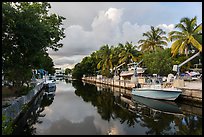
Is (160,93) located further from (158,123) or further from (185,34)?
(185,34)

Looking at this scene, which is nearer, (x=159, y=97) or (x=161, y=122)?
(x=161, y=122)

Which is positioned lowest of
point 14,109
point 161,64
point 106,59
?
point 14,109

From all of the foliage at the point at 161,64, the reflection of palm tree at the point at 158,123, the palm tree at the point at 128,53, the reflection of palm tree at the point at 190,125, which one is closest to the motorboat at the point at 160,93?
the reflection of palm tree at the point at 158,123

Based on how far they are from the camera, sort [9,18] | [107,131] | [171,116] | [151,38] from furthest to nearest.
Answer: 1. [151,38]
2. [171,116]
3. [107,131]
4. [9,18]

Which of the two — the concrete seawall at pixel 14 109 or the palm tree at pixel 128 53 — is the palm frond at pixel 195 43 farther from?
the concrete seawall at pixel 14 109

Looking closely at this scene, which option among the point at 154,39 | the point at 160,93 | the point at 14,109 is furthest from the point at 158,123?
the point at 154,39

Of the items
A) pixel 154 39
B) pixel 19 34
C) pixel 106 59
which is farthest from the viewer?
pixel 106 59

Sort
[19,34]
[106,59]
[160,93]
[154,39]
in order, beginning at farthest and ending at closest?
[106,59] → [154,39] → [160,93] → [19,34]

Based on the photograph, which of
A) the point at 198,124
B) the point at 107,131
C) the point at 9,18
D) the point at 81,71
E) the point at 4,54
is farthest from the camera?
the point at 81,71

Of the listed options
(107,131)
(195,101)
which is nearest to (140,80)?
(195,101)

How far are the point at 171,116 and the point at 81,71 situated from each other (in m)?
87.1

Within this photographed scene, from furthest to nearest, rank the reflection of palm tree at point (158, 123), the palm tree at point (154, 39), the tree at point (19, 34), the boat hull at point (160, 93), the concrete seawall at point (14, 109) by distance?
the palm tree at point (154, 39) < the boat hull at point (160, 93) < the reflection of palm tree at point (158, 123) < the concrete seawall at point (14, 109) < the tree at point (19, 34)

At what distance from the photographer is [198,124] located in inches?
499

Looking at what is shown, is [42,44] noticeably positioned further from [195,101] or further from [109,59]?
[109,59]
